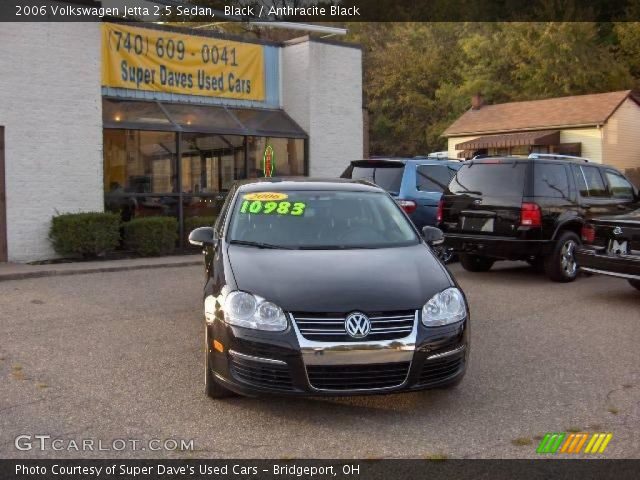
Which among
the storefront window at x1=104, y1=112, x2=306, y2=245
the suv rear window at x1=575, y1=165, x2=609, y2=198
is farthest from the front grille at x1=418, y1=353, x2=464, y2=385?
the storefront window at x1=104, y1=112, x2=306, y2=245

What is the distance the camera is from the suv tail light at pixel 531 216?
1015 centimetres

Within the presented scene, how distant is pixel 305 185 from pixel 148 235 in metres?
8.08

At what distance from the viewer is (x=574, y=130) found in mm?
32844

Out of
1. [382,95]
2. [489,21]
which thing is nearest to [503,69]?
[489,21]

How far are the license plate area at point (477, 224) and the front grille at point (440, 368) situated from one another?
5.87 metres

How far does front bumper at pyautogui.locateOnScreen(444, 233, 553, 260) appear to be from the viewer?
1018 cm

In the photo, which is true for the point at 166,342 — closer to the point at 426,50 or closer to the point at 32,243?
the point at 32,243

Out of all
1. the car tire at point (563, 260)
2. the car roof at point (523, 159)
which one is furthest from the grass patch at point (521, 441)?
the car roof at point (523, 159)

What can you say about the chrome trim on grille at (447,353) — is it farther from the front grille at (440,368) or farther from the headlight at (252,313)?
the headlight at (252,313)

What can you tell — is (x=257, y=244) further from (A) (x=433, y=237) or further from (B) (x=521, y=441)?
(B) (x=521, y=441)

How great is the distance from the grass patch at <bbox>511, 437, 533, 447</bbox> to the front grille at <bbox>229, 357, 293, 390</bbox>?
145 centimetres

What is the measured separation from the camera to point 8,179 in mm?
12844

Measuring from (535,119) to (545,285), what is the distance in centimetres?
2599

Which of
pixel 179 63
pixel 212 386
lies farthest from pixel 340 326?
pixel 179 63
